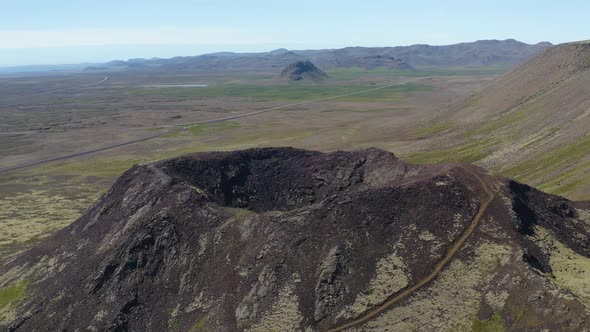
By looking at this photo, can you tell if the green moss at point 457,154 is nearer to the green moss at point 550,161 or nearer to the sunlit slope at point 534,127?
the sunlit slope at point 534,127

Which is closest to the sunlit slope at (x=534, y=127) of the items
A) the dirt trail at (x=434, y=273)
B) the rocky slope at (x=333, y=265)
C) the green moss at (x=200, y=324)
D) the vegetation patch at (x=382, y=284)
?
the dirt trail at (x=434, y=273)

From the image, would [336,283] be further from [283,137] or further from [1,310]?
[283,137]

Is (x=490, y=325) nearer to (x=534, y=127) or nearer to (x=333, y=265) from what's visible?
(x=333, y=265)

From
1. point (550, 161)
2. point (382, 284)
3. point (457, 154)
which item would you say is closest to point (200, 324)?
point (382, 284)

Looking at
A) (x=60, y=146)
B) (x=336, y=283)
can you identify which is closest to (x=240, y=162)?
(x=336, y=283)

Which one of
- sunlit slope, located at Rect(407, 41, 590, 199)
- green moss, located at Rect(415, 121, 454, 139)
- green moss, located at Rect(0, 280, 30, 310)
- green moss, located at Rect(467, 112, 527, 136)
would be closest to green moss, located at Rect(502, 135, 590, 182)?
sunlit slope, located at Rect(407, 41, 590, 199)

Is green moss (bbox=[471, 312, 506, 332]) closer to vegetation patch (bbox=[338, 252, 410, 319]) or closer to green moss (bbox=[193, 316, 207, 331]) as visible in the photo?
vegetation patch (bbox=[338, 252, 410, 319])
